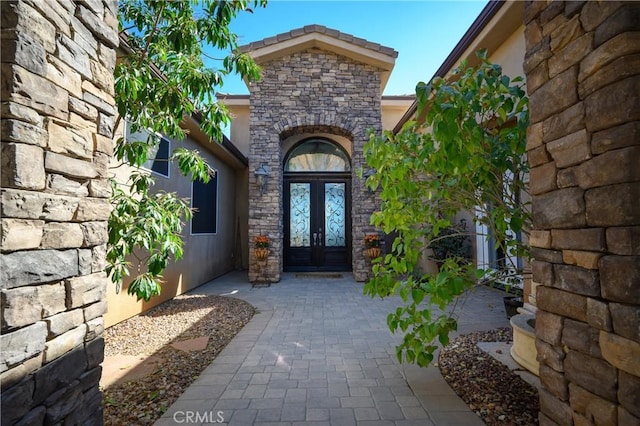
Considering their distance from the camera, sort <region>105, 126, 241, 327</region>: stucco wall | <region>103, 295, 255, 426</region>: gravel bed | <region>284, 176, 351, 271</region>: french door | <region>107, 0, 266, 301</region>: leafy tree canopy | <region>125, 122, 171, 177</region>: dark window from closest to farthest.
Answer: <region>103, 295, 255, 426</region>: gravel bed
<region>107, 0, 266, 301</region>: leafy tree canopy
<region>105, 126, 241, 327</region>: stucco wall
<region>125, 122, 171, 177</region>: dark window
<region>284, 176, 351, 271</region>: french door

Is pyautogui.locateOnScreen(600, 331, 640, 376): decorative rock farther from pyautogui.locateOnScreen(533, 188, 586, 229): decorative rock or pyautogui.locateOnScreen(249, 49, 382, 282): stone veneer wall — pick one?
→ pyautogui.locateOnScreen(249, 49, 382, 282): stone veneer wall

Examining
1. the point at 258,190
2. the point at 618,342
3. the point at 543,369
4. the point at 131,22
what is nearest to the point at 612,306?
the point at 618,342

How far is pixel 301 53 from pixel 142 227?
→ 20.5 ft

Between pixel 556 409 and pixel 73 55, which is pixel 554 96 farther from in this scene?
pixel 73 55

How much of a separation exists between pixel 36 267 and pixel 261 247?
5.59 meters

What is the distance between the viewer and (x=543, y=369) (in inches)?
61.1

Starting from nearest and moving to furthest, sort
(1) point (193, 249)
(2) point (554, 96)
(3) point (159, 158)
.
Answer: (2) point (554, 96) < (3) point (159, 158) < (1) point (193, 249)

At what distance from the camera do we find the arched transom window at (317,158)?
828cm

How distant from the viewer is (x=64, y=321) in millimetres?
1424

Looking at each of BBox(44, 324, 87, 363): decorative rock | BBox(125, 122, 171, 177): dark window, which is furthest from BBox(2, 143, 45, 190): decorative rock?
BBox(125, 122, 171, 177): dark window

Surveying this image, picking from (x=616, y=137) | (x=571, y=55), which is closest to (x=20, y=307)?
(x=616, y=137)

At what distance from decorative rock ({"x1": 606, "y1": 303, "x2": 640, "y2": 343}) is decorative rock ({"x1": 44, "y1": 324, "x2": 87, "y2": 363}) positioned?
227 cm

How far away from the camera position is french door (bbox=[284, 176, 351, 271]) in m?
8.10

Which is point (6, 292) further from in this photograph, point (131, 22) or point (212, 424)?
point (131, 22)
